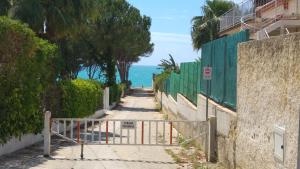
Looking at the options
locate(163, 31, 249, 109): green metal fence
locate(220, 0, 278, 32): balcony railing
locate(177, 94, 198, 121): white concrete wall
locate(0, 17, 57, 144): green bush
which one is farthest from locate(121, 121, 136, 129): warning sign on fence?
locate(220, 0, 278, 32): balcony railing

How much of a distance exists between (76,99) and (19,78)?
29.1 feet

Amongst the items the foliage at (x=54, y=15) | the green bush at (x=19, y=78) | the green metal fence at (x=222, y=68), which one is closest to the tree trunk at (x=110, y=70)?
the foliage at (x=54, y=15)

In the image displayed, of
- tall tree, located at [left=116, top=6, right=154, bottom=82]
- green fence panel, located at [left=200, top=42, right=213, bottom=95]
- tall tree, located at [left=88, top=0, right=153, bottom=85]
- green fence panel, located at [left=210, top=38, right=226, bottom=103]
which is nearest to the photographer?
green fence panel, located at [left=210, top=38, right=226, bottom=103]

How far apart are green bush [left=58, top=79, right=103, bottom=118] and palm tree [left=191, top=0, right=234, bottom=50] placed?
22.4m

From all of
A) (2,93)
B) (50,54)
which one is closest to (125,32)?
(50,54)

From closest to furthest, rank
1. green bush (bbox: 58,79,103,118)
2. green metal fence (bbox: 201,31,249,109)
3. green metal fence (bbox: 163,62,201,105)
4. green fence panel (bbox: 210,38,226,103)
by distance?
green metal fence (bbox: 201,31,249,109) < green fence panel (bbox: 210,38,226,103) < green metal fence (bbox: 163,62,201,105) < green bush (bbox: 58,79,103,118)

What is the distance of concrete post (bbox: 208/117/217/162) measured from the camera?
48.0 feet

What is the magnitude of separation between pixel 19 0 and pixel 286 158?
17544 mm

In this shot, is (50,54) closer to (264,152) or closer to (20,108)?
(20,108)

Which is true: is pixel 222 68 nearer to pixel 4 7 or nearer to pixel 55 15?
pixel 55 15

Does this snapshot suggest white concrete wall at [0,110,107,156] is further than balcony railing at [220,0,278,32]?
No

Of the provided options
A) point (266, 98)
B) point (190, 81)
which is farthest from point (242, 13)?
point (266, 98)

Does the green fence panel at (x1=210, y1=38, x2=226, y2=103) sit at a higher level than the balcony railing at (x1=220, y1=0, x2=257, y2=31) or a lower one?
lower

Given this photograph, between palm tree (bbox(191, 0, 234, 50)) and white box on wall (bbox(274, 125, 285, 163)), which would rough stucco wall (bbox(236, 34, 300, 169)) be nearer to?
white box on wall (bbox(274, 125, 285, 163))
